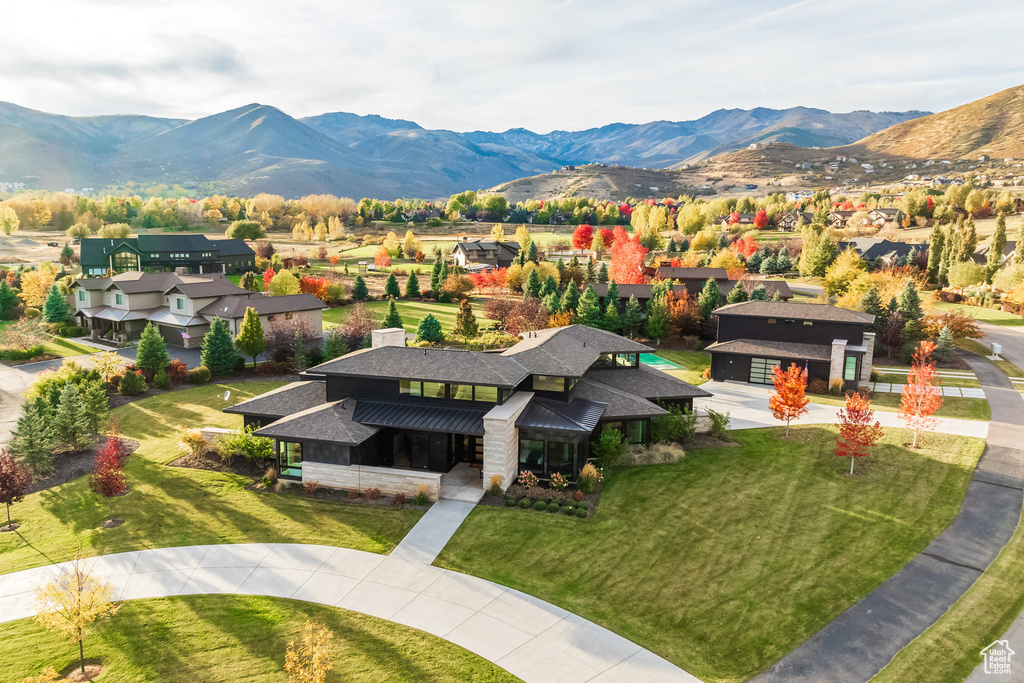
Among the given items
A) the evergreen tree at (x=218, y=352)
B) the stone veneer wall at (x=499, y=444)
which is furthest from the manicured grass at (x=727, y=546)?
the evergreen tree at (x=218, y=352)

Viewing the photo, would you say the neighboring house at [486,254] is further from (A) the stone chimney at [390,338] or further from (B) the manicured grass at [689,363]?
(A) the stone chimney at [390,338]

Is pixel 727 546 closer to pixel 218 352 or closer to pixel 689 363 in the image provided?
pixel 689 363

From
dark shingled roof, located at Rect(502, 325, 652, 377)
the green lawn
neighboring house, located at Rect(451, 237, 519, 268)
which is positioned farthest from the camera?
neighboring house, located at Rect(451, 237, 519, 268)

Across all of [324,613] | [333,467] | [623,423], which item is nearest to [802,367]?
[623,423]

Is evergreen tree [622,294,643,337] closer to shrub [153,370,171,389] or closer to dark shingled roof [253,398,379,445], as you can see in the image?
dark shingled roof [253,398,379,445]

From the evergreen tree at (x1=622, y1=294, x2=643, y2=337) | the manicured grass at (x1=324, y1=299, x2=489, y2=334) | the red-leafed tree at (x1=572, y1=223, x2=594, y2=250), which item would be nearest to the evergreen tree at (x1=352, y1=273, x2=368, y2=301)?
the manicured grass at (x1=324, y1=299, x2=489, y2=334)

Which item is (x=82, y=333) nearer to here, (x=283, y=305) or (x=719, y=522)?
(x=283, y=305)
